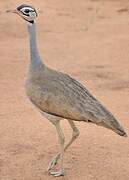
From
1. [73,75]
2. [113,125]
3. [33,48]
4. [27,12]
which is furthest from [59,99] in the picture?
[73,75]

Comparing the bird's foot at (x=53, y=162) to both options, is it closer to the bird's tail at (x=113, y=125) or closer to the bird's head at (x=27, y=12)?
the bird's tail at (x=113, y=125)

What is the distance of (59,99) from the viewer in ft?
19.9

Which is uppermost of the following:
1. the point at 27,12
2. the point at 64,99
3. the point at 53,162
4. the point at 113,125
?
the point at 27,12

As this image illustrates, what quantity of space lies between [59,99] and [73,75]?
13.5 feet

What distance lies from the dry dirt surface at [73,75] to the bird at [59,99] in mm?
433

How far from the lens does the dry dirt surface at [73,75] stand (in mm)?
6574

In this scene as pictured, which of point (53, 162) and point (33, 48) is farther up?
point (33, 48)

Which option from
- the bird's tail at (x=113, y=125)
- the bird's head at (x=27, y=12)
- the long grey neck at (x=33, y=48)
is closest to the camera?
the bird's tail at (x=113, y=125)

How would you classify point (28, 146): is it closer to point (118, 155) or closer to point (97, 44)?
point (118, 155)

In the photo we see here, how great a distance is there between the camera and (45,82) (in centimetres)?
618

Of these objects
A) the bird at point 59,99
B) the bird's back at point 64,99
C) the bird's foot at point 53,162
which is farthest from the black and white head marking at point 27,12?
the bird's foot at point 53,162

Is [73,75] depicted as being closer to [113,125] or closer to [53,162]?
[53,162]

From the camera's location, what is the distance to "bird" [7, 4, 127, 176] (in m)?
5.89

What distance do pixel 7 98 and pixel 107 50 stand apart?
3.61 m
